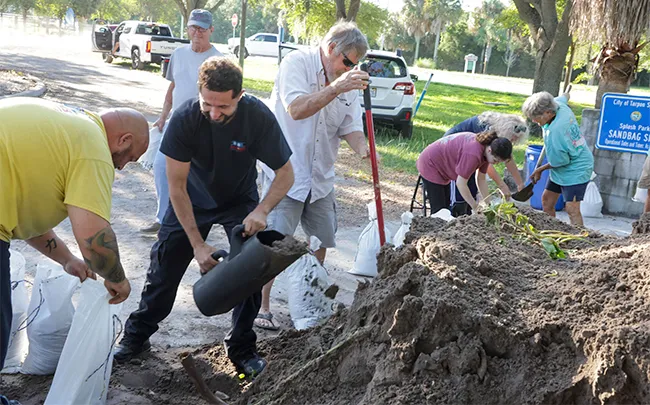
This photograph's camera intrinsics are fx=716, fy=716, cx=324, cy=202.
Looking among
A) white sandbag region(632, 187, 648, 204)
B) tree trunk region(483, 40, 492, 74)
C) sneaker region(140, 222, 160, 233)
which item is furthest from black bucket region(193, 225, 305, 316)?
tree trunk region(483, 40, 492, 74)

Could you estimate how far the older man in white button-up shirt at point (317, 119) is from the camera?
4.50 m

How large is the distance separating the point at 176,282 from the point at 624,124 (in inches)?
291

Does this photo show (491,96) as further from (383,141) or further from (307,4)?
(383,141)

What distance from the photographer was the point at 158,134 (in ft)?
21.5

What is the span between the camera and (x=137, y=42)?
27.8 meters

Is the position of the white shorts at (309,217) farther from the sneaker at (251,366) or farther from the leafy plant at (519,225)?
the leafy plant at (519,225)

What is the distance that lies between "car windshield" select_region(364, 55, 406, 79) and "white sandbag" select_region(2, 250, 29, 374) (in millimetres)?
10925

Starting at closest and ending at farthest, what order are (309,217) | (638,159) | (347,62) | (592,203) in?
(347,62) < (309,217) < (592,203) < (638,159)

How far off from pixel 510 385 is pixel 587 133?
8.06 meters

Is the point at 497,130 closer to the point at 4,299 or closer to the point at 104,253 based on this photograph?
the point at 104,253

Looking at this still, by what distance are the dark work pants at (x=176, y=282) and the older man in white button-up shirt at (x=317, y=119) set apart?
63cm

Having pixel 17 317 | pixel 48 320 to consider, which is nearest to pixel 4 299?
pixel 48 320

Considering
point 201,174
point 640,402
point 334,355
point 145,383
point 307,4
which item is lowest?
point 145,383

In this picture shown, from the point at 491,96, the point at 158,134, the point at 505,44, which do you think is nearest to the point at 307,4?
the point at 491,96
